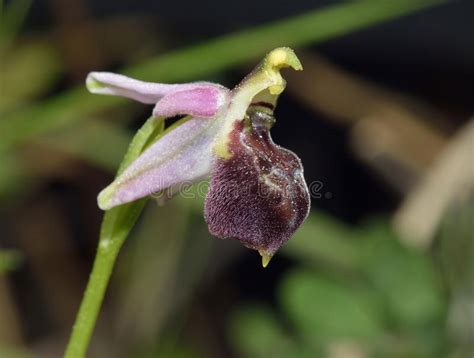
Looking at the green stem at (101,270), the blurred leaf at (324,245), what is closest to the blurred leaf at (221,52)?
the blurred leaf at (324,245)

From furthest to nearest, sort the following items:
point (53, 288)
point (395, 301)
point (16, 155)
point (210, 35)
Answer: point (210, 35) < point (53, 288) < point (16, 155) < point (395, 301)

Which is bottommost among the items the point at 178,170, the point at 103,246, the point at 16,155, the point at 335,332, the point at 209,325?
the point at 209,325

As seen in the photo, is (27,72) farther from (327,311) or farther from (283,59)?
(283,59)

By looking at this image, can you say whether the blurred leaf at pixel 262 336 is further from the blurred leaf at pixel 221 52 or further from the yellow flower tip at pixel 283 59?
the yellow flower tip at pixel 283 59

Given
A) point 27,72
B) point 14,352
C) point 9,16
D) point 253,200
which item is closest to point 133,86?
point 253,200

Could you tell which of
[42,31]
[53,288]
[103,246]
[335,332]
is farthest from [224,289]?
[103,246]

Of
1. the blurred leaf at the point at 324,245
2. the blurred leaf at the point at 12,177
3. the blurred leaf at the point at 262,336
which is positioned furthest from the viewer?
the blurred leaf at the point at 12,177

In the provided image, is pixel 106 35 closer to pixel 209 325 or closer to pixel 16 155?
pixel 16 155
